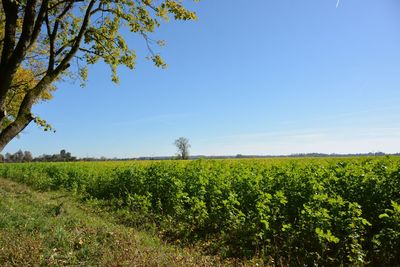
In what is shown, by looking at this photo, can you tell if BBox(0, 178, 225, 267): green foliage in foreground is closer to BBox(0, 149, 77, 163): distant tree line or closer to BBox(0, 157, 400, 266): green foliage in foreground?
BBox(0, 157, 400, 266): green foliage in foreground

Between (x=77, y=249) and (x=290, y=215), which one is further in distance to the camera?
(x=290, y=215)

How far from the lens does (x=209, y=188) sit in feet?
37.7

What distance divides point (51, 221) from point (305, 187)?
684cm

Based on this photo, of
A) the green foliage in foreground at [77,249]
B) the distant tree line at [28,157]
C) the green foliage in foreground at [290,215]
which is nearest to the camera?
the green foliage in foreground at [77,249]

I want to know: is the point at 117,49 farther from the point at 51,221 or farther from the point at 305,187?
the point at 305,187

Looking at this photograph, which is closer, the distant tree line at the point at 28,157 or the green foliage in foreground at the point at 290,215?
the green foliage in foreground at the point at 290,215

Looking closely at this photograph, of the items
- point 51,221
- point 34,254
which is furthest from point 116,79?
point 34,254

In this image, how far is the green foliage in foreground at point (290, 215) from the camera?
6555 mm

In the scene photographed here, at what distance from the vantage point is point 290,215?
836 centimetres

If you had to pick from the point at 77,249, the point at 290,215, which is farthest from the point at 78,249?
the point at 290,215

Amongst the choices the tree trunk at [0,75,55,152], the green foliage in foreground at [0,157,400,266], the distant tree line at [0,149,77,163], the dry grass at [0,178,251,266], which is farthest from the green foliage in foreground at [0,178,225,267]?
the distant tree line at [0,149,77,163]

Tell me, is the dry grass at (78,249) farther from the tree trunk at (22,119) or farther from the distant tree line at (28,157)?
the distant tree line at (28,157)

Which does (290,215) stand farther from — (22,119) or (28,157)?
(28,157)

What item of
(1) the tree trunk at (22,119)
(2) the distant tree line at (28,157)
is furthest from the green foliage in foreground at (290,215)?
(2) the distant tree line at (28,157)
